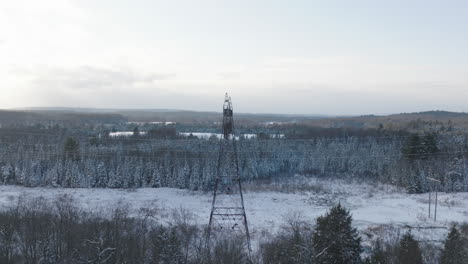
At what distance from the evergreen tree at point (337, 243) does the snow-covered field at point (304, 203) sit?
31.5 feet

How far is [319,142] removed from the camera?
66.1 metres

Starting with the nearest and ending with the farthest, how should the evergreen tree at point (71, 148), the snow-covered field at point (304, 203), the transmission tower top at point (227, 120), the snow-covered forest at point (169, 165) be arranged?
the transmission tower top at point (227, 120) < the snow-covered field at point (304, 203) < the evergreen tree at point (71, 148) < the snow-covered forest at point (169, 165)

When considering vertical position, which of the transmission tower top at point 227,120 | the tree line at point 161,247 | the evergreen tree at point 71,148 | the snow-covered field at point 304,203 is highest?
the transmission tower top at point 227,120

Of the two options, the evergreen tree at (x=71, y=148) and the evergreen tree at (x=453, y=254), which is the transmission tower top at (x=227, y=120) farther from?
the evergreen tree at (x=71, y=148)

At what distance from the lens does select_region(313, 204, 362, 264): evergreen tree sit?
46.9 feet

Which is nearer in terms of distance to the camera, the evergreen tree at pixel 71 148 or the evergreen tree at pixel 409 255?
the evergreen tree at pixel 409 255

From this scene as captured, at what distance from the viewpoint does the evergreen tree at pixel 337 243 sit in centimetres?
1429

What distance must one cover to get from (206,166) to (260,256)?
1042 inches

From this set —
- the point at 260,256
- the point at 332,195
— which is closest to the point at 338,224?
the point at 260,256

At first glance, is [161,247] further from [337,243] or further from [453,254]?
[453,254]

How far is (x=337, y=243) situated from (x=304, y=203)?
21.2 m

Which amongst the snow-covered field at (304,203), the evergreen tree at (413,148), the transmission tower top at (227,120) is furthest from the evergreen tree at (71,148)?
the evergreen tree at (413,148)

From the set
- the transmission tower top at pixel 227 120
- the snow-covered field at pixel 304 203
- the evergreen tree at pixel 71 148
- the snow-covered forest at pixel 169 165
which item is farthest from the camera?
the snow-covered forest at pixel 169 165

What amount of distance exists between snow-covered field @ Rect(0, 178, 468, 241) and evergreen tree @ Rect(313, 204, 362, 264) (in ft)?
31.5
